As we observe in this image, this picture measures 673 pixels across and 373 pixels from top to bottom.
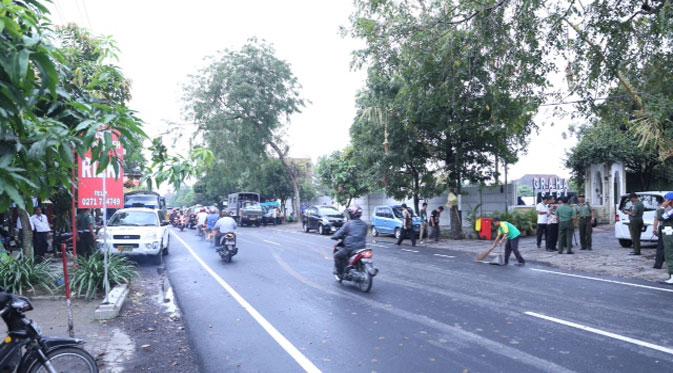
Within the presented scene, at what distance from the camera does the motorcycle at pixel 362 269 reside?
9.94m

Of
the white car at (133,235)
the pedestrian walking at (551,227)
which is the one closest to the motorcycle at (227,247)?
the white car at (133,235)

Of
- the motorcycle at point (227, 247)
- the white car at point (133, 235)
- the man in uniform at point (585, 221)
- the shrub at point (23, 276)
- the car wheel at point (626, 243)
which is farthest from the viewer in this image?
the car wheel at point (626, 243)

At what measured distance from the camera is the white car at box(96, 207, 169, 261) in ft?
46.6

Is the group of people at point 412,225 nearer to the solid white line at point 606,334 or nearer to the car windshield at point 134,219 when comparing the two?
the car windshield at point 134,219

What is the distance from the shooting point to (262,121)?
133 feet

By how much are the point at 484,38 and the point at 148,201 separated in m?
21.4

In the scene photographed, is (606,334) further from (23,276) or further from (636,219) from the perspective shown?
(23,276)

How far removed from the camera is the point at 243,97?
3888 cm

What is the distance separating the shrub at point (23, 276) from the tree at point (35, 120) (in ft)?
21.5

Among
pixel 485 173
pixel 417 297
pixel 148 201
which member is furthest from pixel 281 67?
pixel 417 297

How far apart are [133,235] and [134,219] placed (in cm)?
136

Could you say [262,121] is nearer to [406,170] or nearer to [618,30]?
[406,170]

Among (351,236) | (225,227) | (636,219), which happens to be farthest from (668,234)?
(225,227)

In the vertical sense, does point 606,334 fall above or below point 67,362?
below
